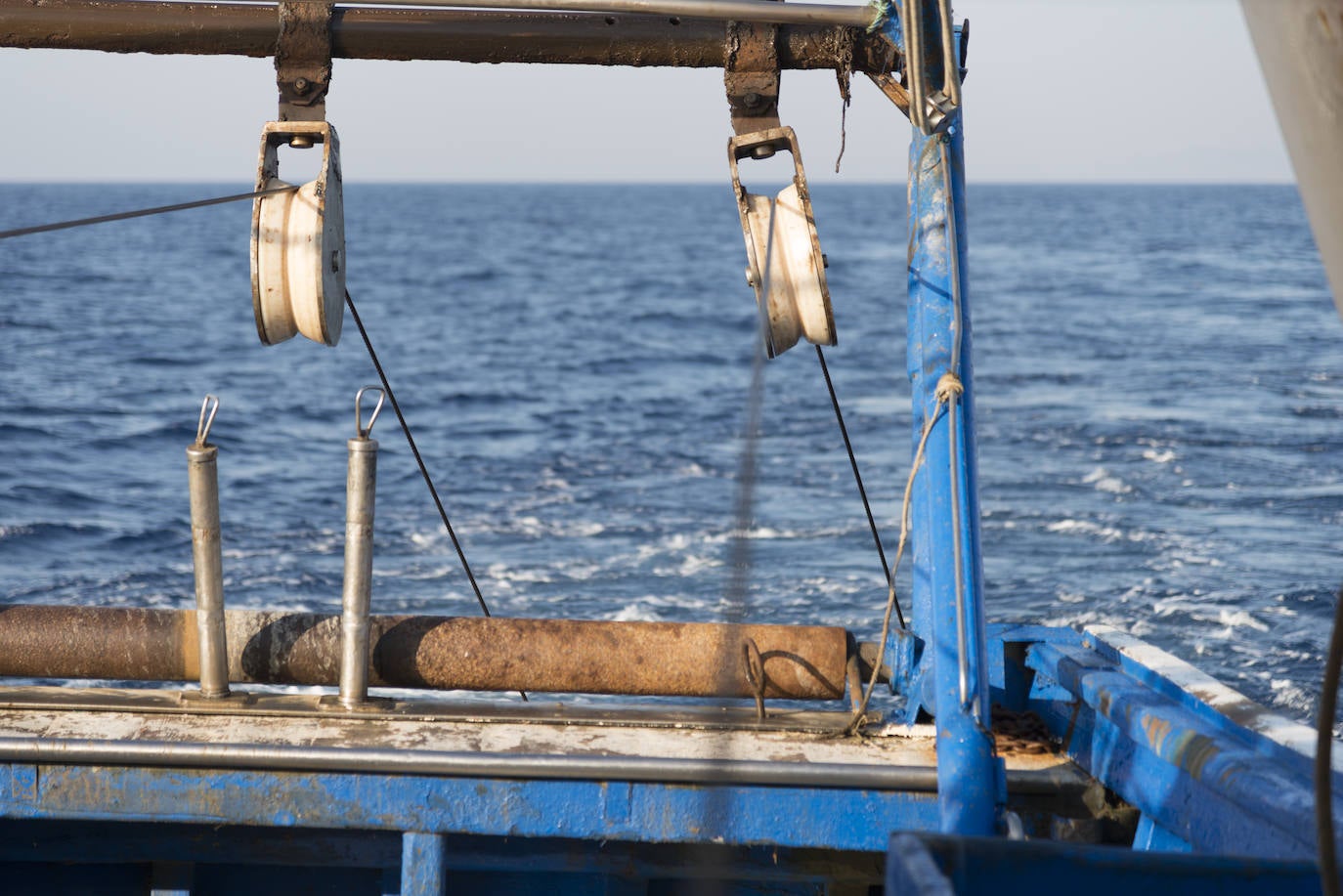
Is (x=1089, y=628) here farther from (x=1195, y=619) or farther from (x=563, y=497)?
(x=563, y=497)

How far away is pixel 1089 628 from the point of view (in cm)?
368

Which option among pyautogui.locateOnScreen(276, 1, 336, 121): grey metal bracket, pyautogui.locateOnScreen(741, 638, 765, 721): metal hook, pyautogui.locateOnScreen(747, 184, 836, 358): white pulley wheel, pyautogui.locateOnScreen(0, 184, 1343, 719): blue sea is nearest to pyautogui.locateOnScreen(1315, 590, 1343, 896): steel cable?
pyautogui.locateOnScreen(747, 184, 836, 358): white pulley wheel

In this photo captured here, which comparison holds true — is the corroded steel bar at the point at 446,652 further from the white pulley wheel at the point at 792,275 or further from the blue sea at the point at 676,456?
the blue sea at the point at 676,456

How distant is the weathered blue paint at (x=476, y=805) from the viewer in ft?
9.27

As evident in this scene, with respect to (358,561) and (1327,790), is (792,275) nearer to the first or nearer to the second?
(358,561)

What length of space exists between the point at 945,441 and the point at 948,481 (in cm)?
10

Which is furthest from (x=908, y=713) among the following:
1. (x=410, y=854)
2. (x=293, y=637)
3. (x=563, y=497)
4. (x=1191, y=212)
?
(x=1191, y=212)

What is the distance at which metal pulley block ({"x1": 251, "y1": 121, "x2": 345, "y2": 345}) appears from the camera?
3.04 meters

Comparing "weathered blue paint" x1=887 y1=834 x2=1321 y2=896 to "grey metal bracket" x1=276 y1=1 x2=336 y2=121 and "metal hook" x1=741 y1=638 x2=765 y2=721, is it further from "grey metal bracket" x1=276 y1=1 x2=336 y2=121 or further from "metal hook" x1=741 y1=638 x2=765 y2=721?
"grey metal bracket" x1=276 y1=1 x2=336 y2=121

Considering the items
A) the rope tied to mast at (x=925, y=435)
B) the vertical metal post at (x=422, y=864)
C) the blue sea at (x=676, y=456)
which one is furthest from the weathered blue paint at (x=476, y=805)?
the blue sea at (x=676, y=456)

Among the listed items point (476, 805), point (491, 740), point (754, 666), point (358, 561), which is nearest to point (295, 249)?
point (358, 561)

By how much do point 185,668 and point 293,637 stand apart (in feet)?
0.87

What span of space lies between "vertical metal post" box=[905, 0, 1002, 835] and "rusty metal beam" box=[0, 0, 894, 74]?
0.34 metres

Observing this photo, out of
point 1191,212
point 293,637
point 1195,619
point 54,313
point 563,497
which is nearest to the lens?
point 293,637
